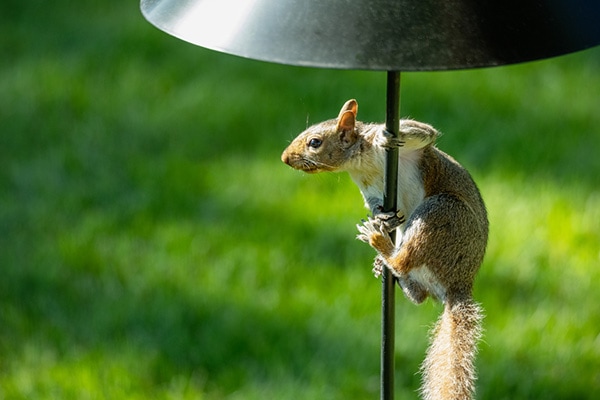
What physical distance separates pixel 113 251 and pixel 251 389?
699 millimetres

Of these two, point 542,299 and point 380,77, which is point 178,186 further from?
point 542,299

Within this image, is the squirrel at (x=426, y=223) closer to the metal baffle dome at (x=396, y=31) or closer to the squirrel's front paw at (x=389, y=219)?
the squirrel's front paw at (x=389, y=219)

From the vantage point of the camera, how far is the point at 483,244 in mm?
1521

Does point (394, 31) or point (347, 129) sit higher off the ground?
point (394, 31)

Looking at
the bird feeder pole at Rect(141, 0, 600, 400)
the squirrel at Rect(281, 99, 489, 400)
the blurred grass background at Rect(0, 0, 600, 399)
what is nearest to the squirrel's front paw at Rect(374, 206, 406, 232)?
the squirrel at Rect(281, 99, 489, 400)

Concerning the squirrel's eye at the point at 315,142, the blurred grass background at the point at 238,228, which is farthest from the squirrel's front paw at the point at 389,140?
the blurred grass background at the point at 238,228

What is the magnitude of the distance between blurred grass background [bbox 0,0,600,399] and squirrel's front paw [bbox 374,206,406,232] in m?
0.92

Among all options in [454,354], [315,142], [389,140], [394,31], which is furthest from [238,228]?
[394,31]

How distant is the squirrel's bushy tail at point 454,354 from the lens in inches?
54.0

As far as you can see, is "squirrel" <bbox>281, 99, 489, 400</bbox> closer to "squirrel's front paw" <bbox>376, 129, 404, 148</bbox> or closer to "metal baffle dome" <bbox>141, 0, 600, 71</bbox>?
"squirrel's front paw" <bbox>376, 129, 404, 148</bbox>

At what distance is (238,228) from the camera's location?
9.36 ft

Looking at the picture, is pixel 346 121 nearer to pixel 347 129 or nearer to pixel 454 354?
pixel 347 129

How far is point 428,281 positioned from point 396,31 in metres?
0.60

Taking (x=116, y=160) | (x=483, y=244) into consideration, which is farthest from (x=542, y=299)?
(x=116, y=160)
